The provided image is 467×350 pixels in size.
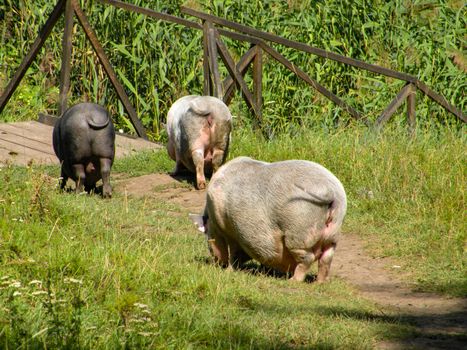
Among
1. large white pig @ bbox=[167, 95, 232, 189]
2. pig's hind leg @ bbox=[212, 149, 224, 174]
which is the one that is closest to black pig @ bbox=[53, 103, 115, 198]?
large white pig @ bbox=[167, 95, 232, 189]

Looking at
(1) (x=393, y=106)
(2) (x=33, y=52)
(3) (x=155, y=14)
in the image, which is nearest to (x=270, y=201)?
(1) (x=393, y=106)

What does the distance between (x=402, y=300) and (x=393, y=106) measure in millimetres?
4845

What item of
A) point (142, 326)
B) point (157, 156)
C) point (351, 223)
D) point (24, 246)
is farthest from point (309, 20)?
point (142, 326)

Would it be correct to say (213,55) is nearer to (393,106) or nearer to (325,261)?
(393,106)

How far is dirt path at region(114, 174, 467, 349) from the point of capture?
565cm

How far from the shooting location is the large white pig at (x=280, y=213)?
6.68m

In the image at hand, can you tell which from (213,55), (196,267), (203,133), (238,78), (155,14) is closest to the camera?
(196,267)

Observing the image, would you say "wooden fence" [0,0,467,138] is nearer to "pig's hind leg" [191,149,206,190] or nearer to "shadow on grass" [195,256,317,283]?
"pig's hind leg" [191,149,206,190]

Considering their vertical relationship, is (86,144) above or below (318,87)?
below

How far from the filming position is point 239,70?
1216cm

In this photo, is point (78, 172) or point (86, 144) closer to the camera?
point (86, 144)

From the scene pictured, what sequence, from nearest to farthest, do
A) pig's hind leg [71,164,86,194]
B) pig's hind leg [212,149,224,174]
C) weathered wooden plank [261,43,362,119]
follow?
1. pig's hind leg [71,164,86,194]
2. pig's hind leg [212,149,224,174]
3. weathered wooden plank [261,43,362,119]

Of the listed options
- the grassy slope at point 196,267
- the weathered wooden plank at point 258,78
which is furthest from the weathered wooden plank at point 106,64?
the grassy slope at point 196,267

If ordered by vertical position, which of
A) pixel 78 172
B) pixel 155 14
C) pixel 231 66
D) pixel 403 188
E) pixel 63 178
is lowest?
pixel 63 178
